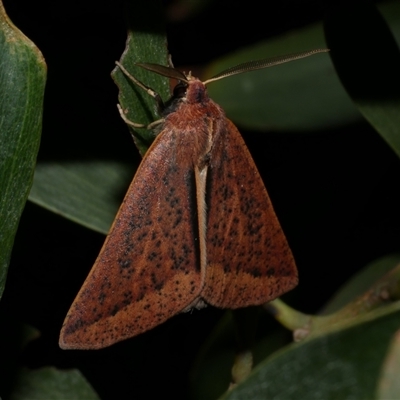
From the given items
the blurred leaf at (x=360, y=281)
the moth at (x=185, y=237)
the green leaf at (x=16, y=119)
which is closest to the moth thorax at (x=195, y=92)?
the moth at (x=185, y=237)

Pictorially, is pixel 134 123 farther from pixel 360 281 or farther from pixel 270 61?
pixel 360 281

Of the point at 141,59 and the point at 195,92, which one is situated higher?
the point at 141,59

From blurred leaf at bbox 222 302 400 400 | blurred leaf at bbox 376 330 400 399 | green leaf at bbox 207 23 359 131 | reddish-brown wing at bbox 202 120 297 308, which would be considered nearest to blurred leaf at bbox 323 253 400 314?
green leaf at bbox 207 23 359 131

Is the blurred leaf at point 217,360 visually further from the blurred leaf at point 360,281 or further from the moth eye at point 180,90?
the moth eye at point 180,90

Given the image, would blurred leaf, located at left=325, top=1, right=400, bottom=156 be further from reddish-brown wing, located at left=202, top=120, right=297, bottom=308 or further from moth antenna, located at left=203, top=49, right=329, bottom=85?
reddish-brown wing, located at left=202, top=120, right=297, bottom=308

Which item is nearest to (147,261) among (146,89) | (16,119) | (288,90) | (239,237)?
(239,237)

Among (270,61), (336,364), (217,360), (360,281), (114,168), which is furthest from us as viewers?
(360,281)
